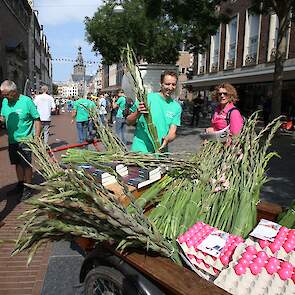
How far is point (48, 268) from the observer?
11.9 feet

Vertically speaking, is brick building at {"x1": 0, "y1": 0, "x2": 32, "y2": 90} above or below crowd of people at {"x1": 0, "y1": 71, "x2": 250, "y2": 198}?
above

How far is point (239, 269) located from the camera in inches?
73.3

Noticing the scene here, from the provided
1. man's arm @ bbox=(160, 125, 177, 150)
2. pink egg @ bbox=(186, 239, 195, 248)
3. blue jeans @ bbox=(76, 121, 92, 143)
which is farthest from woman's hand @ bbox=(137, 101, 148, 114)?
blue jeans @ bbox=(76, 121, 92, 143)

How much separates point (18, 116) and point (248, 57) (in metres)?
22.8

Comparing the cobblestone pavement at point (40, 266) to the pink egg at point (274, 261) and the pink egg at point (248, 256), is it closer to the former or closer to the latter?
the pink egg at point (248, 256)

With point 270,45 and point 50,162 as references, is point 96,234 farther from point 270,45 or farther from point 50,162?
Result: point 270,45

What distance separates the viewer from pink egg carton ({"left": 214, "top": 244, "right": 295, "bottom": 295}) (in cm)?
176

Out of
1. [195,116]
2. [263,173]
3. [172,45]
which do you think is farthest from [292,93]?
[263,173]

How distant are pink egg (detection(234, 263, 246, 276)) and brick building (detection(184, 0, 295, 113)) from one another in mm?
18082

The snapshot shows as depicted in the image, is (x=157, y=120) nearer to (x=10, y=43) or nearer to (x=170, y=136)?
(x=170, y=136)

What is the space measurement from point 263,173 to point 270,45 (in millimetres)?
22179

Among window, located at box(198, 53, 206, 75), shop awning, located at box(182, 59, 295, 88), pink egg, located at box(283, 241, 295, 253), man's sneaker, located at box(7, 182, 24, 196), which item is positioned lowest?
man's sneaker, located at box(7, 182, 24, 196)

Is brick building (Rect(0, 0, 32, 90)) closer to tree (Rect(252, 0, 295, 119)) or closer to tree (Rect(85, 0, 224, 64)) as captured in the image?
tree (Rect(85, 0, 224, 64))

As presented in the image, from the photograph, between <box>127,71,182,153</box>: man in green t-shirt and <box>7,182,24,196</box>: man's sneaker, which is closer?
<box>127,71,182,153</box>: man in green t-shirt
